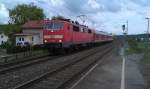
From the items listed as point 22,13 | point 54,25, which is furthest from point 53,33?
point 22,13

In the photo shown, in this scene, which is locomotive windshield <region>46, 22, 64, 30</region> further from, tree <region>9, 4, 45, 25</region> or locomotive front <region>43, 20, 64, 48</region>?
tree <region>9, 4, 45, 25</region>

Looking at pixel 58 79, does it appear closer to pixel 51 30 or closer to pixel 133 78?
pixel 133 78

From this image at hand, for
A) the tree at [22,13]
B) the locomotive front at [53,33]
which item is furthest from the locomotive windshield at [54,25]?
the tree at [22,13]

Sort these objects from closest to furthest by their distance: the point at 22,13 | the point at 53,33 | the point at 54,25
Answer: the point at 53,33 → the point at 54,25 → the point at 22,13

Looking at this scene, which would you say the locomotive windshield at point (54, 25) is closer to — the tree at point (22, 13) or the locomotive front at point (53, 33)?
the locomotive front at point (53, 33)

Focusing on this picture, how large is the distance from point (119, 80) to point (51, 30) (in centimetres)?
2008

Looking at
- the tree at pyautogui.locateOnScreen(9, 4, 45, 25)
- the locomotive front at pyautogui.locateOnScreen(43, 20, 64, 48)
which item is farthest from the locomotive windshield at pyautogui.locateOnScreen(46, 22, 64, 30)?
the tree at pyautogui.locateOnScreen(9, 4, 45, 25)

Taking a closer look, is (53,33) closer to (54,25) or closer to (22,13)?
(54,25)

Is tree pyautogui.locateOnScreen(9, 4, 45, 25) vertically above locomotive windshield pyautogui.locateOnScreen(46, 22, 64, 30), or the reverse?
tree pyautogui.locateOnScreen(9, 4, 45, 25)

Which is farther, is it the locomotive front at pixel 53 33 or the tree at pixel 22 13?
the tree at pixel 22 13

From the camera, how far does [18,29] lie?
10969cm

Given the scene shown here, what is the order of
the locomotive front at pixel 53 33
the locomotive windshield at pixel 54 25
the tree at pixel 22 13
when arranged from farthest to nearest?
the tree at pixel 22 13 < the locomotive windshield at pixel 54 25 < the locomotive front at pixel 53 33

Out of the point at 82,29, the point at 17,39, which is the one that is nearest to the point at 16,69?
the point at 82,29

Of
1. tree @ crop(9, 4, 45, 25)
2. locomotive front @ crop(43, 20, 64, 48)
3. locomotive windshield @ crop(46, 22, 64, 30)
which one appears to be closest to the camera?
locomotive front @ crop(43, 20, 64, 48)
